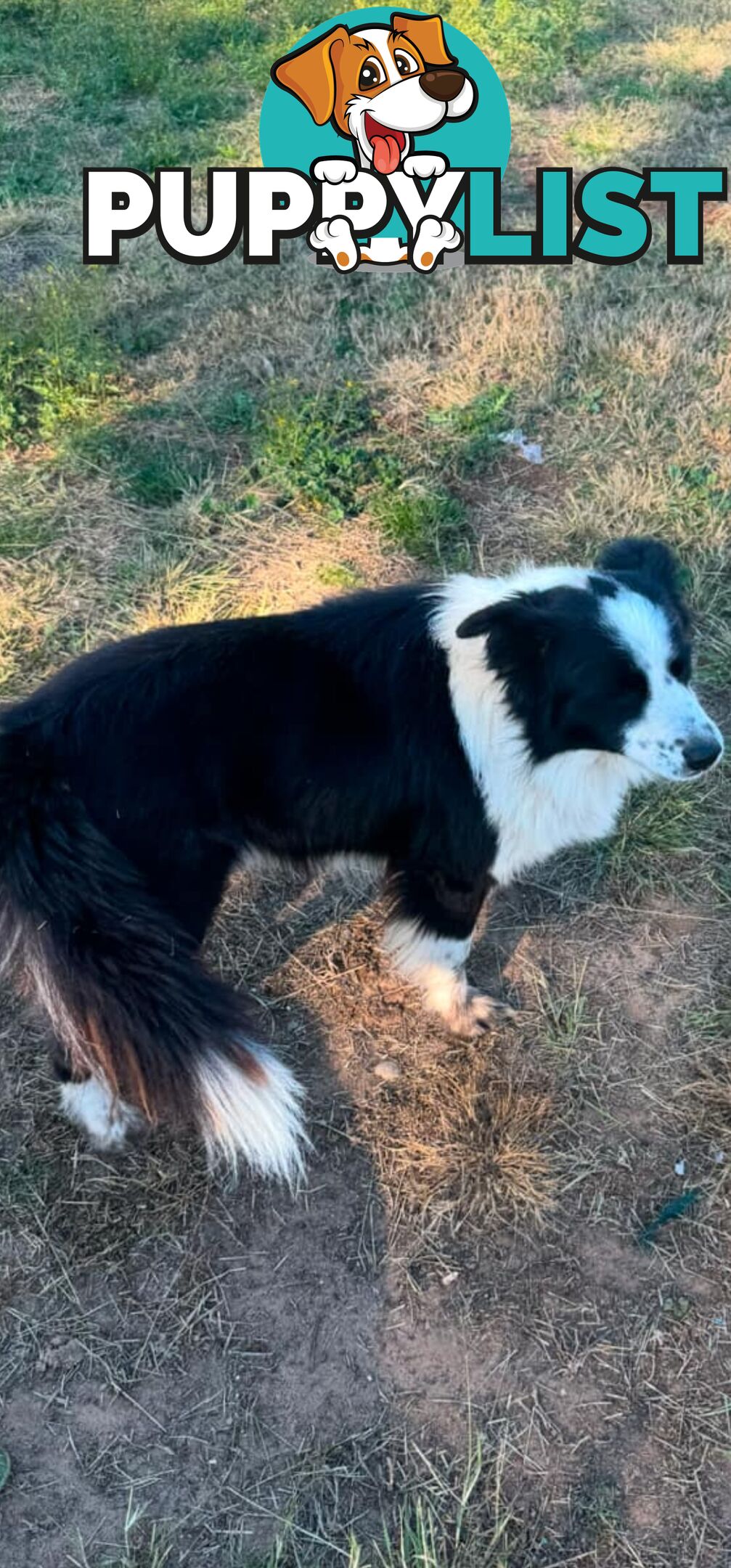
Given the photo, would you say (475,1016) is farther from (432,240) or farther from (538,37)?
(538,37)

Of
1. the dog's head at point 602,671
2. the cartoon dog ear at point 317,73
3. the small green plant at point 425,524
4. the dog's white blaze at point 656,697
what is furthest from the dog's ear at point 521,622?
the cartoon dog ear at point 317,73

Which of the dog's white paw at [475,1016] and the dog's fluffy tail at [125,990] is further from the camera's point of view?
the dog's white paw at [475,1016]

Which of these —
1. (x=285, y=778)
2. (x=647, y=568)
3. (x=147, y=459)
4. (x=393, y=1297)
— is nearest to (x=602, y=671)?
(x=647, y=568)

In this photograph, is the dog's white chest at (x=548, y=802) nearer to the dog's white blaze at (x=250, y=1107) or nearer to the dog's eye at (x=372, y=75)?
the dog's white blaze at (x=250, y=1107)

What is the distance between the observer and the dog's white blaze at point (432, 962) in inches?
105

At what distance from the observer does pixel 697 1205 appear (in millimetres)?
2432

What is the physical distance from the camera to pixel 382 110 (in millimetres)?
5789

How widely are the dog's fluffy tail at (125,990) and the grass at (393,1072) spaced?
23.2 inches

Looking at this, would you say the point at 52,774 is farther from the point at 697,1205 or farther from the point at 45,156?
the point at 45,156

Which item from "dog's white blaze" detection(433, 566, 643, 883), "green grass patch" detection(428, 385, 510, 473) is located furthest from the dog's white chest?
"green grass patch" detection(428, 385, 510, 473)

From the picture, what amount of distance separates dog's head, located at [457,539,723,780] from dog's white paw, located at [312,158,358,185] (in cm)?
462

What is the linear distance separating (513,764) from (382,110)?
5.01 m

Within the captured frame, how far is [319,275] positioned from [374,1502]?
5371 millimetres

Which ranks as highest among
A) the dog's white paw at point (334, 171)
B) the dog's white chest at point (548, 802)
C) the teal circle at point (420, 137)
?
the teal circle at point (420, 137)
